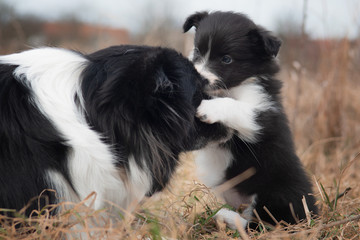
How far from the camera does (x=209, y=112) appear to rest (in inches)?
80.7

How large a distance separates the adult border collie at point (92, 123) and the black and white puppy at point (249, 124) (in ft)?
1.64

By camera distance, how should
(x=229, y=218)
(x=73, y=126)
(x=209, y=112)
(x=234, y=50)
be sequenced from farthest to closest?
(x=234, y=50) < (x=229, y=218) < (x=209, y=112) < (x=73, y=126)

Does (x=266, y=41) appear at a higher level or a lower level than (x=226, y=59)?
higher

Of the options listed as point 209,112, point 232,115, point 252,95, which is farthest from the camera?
point 252,95

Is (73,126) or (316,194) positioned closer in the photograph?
(73,126)

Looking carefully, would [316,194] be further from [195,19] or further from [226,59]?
[195,19]

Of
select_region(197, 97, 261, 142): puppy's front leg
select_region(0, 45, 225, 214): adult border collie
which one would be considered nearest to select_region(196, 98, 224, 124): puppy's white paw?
select_region(197, 97, 261, 142): puppy's front leg

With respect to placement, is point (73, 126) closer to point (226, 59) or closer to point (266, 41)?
point (226, 59)

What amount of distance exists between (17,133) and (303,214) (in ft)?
5.53

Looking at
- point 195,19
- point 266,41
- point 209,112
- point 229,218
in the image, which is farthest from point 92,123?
point 195,19

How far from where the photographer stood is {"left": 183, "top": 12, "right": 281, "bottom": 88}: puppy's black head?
2570 millimetres

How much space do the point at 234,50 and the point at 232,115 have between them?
57 cm

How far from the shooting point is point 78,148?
5.39 feet

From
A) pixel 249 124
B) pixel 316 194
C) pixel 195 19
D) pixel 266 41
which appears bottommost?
pixel 316 194
